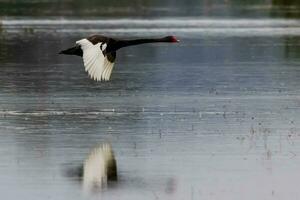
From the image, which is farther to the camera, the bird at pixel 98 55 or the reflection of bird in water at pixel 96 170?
the bird at pixel 98 55

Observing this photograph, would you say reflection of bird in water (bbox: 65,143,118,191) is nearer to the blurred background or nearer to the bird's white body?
the bird's white body

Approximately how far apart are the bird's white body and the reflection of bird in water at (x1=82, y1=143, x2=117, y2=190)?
3.00 feet

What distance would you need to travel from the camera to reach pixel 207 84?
2238cm

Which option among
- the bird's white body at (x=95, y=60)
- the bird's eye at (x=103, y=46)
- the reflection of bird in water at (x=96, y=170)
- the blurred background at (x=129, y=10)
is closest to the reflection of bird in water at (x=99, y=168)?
the reflection of bird in water at (x=96, y=170)

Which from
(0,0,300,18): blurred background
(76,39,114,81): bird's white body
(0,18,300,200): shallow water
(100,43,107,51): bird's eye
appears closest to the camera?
(0,18,300,200): shallow water

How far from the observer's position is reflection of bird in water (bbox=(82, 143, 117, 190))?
36.6 feet

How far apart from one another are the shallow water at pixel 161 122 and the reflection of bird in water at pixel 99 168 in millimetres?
112

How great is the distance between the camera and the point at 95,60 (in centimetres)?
1416

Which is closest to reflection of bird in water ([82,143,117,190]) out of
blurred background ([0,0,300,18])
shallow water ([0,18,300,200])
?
shallow water ([0,18,300,200])

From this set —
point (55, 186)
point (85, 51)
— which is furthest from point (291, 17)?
point (55, 186)

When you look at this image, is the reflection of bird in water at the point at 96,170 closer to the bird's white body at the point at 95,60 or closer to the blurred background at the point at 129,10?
the bird's white body at the point at 95,60

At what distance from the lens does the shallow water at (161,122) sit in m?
11.1

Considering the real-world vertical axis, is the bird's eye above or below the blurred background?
below

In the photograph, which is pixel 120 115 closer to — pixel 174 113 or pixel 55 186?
pixel 174 113
